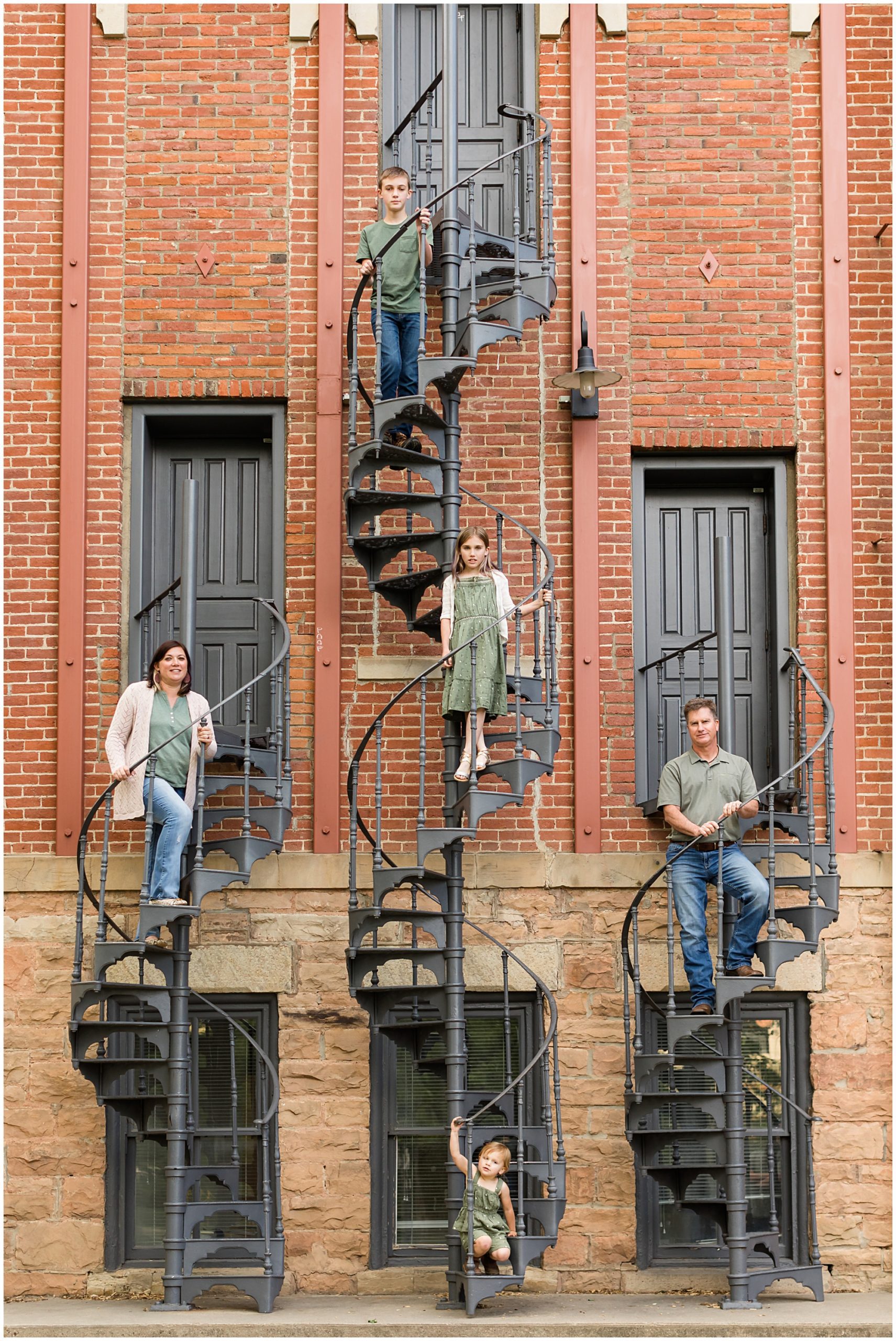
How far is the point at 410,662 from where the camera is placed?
37.8 feet

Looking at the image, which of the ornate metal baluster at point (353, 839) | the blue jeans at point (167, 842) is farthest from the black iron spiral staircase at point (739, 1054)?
the blue jeans at point (167, 842)

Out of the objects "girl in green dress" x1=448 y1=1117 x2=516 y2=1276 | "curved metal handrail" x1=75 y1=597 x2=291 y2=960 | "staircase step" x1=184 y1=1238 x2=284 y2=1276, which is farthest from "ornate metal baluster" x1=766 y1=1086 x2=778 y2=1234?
"curved metal handrail" x1=75 y1=597 x2=291 y2=960

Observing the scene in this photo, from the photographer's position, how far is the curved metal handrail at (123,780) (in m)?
10.1

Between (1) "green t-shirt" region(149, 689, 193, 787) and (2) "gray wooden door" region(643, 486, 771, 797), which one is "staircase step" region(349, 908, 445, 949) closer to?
(1) "green t-shirt" region(149, 689, 193, 787)

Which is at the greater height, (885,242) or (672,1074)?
(885,242)

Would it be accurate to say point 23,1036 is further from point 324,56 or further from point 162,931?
point 324,56

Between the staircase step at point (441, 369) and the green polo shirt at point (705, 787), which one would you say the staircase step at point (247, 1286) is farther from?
the staircase step at point (441, 369)

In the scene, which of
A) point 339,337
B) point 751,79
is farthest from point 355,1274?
point 751,79

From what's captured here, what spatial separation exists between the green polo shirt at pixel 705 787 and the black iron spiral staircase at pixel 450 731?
0.78 m

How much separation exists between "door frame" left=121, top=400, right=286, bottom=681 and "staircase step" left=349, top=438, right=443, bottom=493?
958mm

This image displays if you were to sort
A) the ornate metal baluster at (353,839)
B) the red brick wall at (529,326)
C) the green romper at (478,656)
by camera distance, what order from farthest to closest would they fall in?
the red brick wall at (529,326), the ornate metal baluster at (353,839), the green romper at (478,656)

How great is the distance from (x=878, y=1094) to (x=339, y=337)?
622 centimetres

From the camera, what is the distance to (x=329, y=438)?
1172 cm

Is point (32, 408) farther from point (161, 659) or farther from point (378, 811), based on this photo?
point (378, 811)
